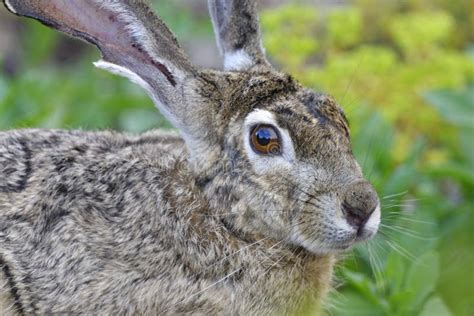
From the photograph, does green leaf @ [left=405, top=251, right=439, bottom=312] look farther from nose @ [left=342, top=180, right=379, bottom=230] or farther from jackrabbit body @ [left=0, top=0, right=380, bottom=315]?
nose @ [left=342, top=180, right=379, bottom=230]

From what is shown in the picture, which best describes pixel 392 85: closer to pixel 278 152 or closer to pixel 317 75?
pixel 317 75

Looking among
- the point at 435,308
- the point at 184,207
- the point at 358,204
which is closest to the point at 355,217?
the point at 358,204

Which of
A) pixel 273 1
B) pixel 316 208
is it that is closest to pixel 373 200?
pixel 316 208

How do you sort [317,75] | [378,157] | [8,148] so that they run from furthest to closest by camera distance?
[317,75] < [378,157] < [8,148]

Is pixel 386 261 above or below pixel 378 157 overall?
below

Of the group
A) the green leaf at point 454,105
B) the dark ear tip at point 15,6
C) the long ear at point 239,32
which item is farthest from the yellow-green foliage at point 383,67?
the dark ear tip at point 15,6

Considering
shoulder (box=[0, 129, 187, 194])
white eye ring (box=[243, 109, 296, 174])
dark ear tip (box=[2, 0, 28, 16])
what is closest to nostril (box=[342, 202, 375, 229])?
white eye ring (box=[243, 109, 296, 174])
